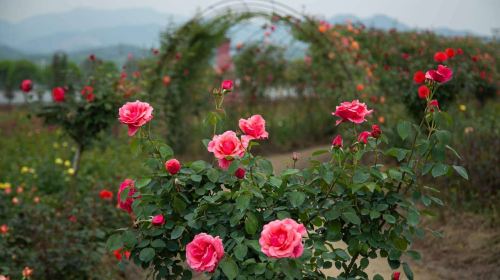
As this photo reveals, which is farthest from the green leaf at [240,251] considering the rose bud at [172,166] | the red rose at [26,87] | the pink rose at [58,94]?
the red rose at [26,87]

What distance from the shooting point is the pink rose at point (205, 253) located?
70.8 inches

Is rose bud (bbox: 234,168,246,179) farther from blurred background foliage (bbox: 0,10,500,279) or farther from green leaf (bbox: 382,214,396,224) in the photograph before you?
green leaf (bbox: 382,214,396,224)

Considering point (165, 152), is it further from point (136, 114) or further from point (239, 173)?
point (239, 173)

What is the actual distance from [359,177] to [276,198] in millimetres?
282

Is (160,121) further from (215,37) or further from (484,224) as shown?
(484,224)

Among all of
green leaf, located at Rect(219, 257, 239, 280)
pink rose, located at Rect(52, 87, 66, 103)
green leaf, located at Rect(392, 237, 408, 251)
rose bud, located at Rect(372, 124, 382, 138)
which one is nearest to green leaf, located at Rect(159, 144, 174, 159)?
green leaf, located at Rect(219, 257, 239, 280)

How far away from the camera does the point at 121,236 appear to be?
208cm

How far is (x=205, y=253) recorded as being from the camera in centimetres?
182

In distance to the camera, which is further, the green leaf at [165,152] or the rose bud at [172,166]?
the green leaf at [165,152]

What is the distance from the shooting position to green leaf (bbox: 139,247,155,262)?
200 cm

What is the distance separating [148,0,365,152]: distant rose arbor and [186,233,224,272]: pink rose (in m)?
4.69

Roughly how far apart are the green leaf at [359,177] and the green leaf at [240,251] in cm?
43

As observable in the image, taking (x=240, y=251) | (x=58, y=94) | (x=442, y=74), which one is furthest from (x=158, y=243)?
(x=58, y=94)

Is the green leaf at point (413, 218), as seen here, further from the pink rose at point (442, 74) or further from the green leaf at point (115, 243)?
the green leaf at point (115, 243)
